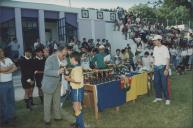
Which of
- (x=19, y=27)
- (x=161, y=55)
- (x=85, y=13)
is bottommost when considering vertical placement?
(x=161, y=55)

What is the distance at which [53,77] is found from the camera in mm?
9039

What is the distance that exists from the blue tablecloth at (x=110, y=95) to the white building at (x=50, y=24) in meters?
11.7

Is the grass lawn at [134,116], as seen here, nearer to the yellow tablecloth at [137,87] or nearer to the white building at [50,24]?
the yellow tablecloth at [137,87]

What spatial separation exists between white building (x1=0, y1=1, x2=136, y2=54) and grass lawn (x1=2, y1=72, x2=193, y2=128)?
11252 millimetres

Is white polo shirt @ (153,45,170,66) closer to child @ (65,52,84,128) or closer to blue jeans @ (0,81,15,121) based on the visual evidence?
child @ (65,52,84,128)

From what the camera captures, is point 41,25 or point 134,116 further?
point 41,25

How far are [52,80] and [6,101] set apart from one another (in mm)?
1214

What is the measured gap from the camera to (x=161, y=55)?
36.2ft

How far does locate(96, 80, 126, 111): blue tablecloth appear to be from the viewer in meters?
9.74

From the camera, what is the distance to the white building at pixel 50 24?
76.3 ft

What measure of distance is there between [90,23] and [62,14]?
233 centimetres

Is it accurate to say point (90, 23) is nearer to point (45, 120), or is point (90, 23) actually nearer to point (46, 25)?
point (46, 25)

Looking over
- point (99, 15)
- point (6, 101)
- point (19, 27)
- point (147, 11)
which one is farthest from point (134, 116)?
point (147, 11)

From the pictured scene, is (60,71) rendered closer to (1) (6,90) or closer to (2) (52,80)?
(2) (52,80)
